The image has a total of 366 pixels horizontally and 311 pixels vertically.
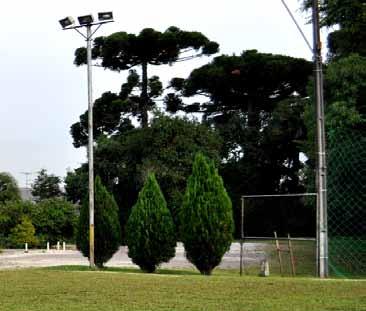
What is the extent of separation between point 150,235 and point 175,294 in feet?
24.0

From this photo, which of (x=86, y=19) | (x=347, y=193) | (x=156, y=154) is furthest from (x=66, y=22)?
(x=156, y=154)

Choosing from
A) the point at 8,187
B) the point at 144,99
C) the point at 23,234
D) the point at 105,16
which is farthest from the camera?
the point at 8,187

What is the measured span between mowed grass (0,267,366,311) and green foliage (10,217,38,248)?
1116 inches

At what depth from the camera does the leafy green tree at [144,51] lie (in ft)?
145

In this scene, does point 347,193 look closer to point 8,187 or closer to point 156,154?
point 156,154

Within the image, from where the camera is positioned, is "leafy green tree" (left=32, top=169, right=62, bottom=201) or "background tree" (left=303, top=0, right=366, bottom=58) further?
"leafy green tree" (left=32, top=169, right=62, bottom=201)

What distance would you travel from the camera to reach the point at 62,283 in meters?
14.0

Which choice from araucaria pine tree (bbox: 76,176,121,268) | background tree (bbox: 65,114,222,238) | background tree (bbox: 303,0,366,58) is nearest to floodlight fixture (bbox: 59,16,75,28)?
araucaria pine tree (bbox: 76,176,121,268)

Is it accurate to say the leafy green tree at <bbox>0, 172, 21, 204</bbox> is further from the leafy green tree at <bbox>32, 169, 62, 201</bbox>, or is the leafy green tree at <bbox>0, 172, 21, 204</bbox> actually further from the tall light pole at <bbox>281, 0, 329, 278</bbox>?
the tall light pole at <bbox>281, 0, 329, 278</bbox>

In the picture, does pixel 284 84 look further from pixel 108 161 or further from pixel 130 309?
pixel 130 309

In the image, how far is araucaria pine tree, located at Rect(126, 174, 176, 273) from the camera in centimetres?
1894

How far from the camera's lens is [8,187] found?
181ft

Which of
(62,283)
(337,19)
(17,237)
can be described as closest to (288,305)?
(62,283)

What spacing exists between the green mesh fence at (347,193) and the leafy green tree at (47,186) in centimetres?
3625
